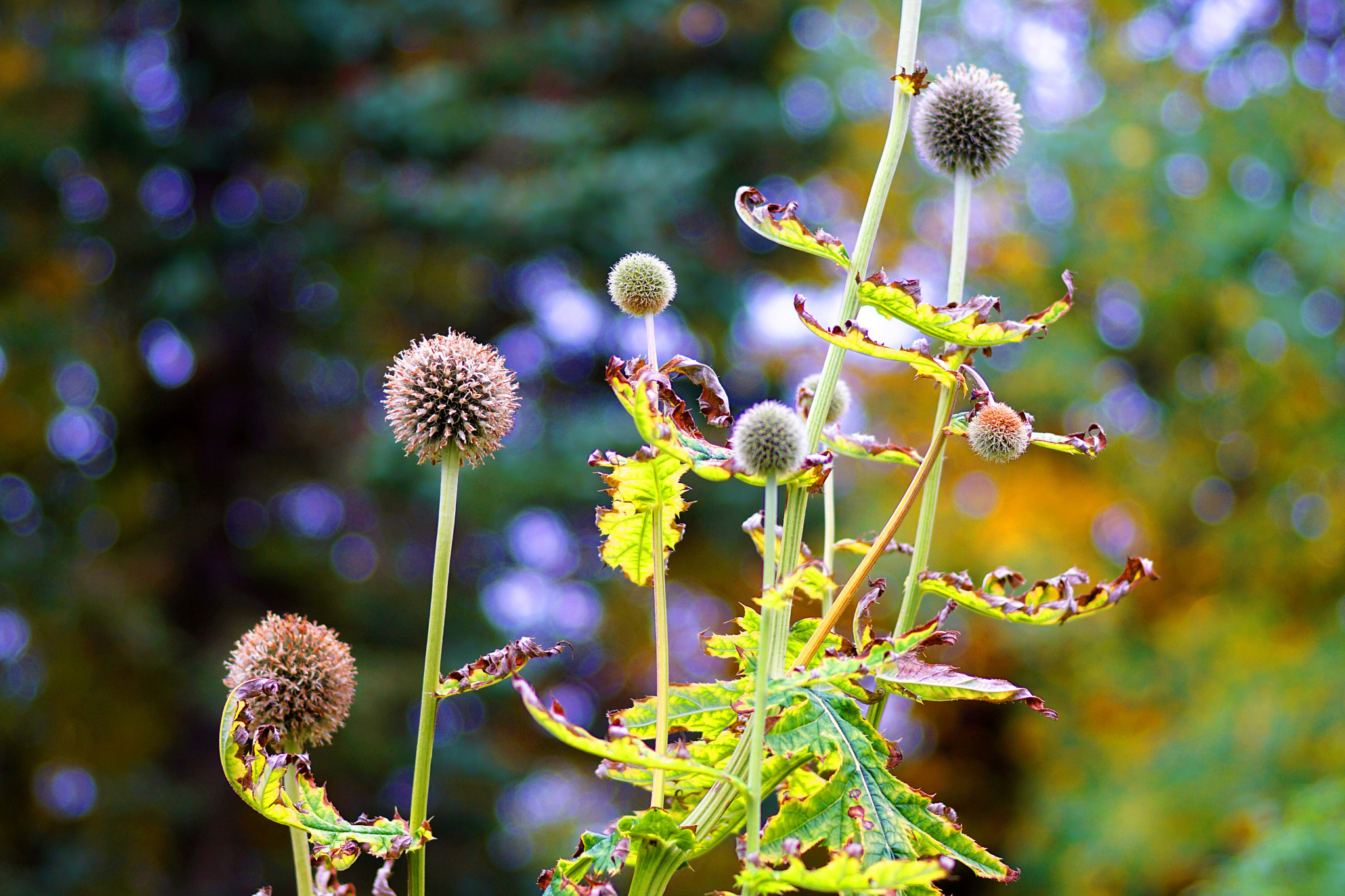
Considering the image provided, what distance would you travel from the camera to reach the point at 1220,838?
24.6 feet

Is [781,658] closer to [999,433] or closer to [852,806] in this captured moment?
[852,806]

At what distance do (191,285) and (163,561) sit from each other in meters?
2.95

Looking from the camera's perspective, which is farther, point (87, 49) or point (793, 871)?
point (87, 49)

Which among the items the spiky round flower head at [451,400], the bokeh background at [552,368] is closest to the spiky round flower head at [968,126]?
the spiky round flower head at [451,400]

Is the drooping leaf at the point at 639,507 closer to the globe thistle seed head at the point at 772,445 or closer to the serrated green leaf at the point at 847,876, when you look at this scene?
the globe thistle seed head at the point at 772,445

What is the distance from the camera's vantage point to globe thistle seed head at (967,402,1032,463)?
3.42 feet

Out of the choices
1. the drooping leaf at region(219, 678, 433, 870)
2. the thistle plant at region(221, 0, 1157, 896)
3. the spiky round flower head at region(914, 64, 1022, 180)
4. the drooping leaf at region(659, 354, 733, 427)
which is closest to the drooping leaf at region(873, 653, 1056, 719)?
the thistle plant at region(221, 0, 1157, 896)

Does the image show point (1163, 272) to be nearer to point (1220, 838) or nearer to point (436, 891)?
point (1220, 838)

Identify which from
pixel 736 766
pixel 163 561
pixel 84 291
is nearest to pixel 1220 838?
pixel 736 766

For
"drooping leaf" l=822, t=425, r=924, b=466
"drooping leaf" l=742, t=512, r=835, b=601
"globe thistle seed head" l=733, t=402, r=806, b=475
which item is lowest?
"drooping leaf" l=742, t=512, r=835, b=601

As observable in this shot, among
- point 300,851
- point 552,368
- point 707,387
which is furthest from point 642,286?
point 552,368

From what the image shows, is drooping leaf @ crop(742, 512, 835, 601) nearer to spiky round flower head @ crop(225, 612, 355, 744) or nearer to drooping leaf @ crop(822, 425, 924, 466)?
drooping leaf @ crop(822, 425, 924, 466)

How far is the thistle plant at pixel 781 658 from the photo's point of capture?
33.2 inches

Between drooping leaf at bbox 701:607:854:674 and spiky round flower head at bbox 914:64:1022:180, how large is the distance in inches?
23.9
